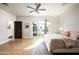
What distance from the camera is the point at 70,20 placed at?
3041 millimetres

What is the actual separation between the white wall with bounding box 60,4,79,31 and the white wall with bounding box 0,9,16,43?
4.33 feet

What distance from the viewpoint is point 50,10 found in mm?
3057

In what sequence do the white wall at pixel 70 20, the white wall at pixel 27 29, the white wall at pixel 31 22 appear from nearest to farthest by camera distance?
the white wall at pixel 70 20 < the white wall at pixel 31 22 < the white wall at pixel 27 29

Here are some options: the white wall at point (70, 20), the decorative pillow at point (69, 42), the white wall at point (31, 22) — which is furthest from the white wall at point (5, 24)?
the decorative pillow at point (69, 42)

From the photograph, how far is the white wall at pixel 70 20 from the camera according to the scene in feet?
9.78

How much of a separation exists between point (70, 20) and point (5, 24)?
5.58ft

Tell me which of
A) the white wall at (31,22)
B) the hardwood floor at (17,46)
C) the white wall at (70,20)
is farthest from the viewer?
the white wall at (31,22)

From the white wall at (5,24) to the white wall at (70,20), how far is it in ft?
4.33

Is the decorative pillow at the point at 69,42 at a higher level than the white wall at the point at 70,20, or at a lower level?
lower

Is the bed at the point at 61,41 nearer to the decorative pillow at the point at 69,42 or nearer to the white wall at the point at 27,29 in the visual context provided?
the decorative pillow at the point at 69,42

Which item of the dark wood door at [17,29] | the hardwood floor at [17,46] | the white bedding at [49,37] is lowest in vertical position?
the hardwood floor at [17,46]

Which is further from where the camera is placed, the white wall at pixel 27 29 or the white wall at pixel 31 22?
the white wall at pixel 27 29
